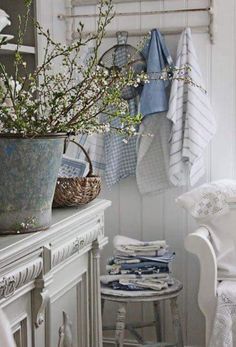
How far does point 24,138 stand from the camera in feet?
5.85

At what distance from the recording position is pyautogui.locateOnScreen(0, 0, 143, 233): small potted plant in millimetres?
1772

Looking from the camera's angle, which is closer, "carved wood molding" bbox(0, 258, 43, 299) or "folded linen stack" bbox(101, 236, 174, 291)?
"carved wood molding" bbox(0, 258, 43, 299)

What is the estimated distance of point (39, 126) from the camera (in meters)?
1.81

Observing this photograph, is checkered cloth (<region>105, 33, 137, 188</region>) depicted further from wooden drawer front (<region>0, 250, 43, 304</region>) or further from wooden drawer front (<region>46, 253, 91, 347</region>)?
wooden drawer front (<region>0, 250, 43, 304</region>)

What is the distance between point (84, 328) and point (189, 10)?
1689mm

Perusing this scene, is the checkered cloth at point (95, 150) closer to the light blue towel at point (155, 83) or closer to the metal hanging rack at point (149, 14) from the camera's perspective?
the light blue towel at point (155, 83)

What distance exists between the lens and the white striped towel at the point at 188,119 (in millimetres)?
3150

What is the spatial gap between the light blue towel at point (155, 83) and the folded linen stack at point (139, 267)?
64 centimetres

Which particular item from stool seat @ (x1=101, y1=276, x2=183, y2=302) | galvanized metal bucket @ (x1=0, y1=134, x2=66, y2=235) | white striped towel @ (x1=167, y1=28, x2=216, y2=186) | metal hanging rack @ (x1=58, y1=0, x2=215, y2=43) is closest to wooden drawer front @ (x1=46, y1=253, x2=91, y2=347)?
galvanized metal bucket @ (x1=0, y1=134, x2=66, y2=235)

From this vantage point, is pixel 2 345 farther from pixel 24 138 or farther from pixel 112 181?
pixel 112 181

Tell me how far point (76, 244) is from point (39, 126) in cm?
47

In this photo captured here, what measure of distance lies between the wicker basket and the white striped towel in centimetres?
105

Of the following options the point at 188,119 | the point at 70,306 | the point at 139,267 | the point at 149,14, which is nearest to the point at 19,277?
the point at 70,306

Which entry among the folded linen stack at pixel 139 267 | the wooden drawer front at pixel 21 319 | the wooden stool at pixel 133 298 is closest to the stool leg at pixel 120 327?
the wooden stool at pixel 133 298
